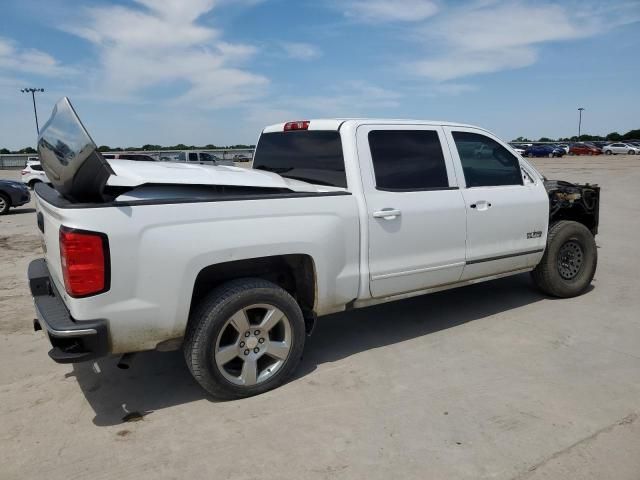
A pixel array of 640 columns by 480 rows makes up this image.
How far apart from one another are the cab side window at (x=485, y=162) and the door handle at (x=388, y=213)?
3.16ft

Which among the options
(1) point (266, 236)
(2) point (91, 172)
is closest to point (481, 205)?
(1) point (266, 236)

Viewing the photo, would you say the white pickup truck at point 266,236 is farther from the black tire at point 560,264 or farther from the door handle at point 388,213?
the black tire at point 560,264

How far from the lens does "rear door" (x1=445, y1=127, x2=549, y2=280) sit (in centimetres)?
454

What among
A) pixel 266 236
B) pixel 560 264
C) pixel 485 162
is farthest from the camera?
pixel 560 264

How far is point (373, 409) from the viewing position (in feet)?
10.8

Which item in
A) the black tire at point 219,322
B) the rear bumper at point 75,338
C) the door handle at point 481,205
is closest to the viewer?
the rear bumper at point 75,338

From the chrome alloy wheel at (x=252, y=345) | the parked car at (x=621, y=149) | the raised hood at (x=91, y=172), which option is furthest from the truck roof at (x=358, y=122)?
the parked car at (x=621, y=149)

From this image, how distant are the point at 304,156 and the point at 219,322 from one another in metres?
1.86

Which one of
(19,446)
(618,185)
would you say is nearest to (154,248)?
(19,446)

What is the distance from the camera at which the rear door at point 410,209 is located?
3.95 m

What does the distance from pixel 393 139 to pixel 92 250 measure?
2497 mm

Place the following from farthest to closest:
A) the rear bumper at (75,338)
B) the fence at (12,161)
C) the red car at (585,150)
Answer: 1. the red car at (585,150)
2. the fence at (12,161)
3. the rear bumper at (75,338)

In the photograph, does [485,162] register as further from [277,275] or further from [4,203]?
[4,203]

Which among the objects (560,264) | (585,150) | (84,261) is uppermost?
(585,150)
